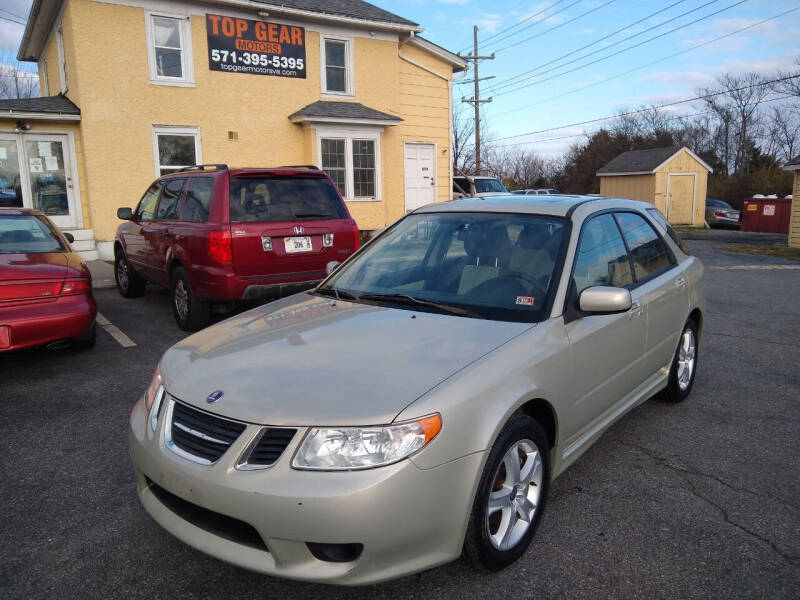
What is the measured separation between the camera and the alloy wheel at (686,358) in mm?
4625

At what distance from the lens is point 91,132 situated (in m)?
12.8

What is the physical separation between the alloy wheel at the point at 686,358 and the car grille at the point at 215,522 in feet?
11.5

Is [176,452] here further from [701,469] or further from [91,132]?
[91,132]

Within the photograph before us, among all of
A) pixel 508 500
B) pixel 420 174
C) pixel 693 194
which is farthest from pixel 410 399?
pixel 693 194

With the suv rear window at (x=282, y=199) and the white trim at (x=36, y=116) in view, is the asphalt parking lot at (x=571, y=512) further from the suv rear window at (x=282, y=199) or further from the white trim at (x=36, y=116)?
the white trim at (x=36, y=116)

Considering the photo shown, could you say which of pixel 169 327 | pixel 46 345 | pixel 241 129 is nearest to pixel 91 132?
pixel 241 129

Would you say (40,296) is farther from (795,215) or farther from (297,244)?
(795,215)

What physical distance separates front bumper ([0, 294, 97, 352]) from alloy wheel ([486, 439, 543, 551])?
4321 mm

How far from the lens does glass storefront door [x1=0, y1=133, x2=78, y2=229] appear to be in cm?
1287

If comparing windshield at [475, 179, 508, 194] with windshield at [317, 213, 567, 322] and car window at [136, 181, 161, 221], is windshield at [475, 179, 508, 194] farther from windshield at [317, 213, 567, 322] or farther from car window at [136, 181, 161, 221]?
windshield at [317, 213, 567, 322]

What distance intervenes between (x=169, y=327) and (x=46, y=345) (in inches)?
76.4

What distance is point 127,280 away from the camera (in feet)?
30.1

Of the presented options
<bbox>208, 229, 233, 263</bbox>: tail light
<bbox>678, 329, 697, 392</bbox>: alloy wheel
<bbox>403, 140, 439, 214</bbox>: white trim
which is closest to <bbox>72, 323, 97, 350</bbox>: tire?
<bbox>208, 229, 233, 263</bbox>: tail light

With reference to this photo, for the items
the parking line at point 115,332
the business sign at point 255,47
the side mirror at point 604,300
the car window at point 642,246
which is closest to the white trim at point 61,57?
the business sign at point 255,47
